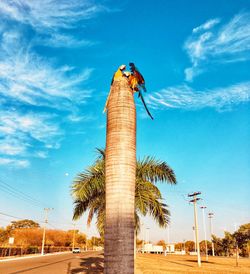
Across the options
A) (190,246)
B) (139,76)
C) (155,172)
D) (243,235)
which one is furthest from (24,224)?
(139,76)

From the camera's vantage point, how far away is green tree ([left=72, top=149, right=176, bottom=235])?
516 inches

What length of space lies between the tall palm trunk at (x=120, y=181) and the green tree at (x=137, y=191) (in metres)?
8.50

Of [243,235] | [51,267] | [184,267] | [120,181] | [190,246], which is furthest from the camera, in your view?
[190,246]

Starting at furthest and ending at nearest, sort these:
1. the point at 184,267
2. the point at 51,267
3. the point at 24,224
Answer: the point at 24,224
the point at 184,267
the point at 51,267

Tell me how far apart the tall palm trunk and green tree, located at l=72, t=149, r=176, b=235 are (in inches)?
335

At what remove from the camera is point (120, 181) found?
4137 mm

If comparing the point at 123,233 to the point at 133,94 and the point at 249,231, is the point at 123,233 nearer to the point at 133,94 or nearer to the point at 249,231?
the point at 133,94

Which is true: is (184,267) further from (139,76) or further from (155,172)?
(139,76)

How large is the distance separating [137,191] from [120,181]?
9.52 m

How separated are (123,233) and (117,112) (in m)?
1.80

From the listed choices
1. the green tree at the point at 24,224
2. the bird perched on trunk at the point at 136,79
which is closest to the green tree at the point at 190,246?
the green tree at the point at 24,224

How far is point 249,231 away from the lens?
35.6 metres

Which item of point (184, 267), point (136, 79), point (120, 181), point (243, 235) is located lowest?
point (184, 267)

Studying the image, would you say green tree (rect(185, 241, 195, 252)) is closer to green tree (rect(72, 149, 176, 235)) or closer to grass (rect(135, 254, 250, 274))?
grass (rect(135, 254, 250, 274))
